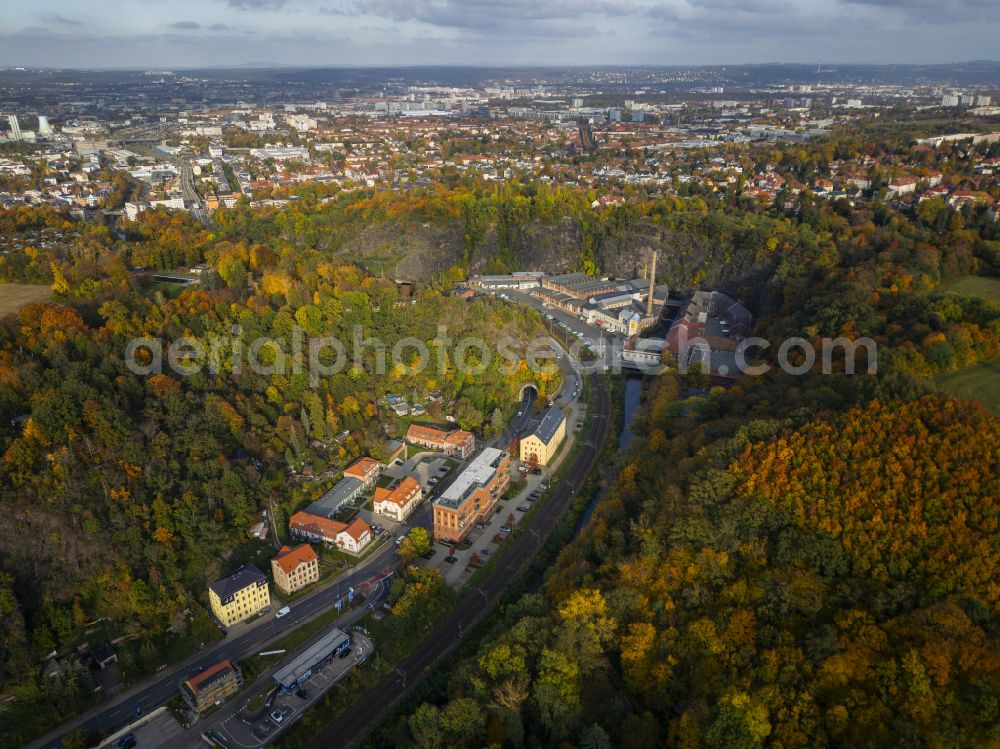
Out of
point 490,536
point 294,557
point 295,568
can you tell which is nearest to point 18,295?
point 294,557

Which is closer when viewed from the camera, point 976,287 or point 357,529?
point 357,529

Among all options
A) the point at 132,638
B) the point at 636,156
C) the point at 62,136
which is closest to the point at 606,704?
the point at 132,638

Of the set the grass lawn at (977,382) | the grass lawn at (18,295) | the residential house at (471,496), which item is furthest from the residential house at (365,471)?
the grass lawn at (977,382)

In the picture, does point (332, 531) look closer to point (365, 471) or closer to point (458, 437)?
point (365, 471)

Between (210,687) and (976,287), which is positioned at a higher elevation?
(976,287)

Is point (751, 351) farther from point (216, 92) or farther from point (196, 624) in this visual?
point (216, 92)

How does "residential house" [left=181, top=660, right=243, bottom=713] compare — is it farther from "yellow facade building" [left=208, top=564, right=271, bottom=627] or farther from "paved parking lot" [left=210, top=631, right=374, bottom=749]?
"yellow facade building" [left=208, top=564, right=271, bottom=627]
